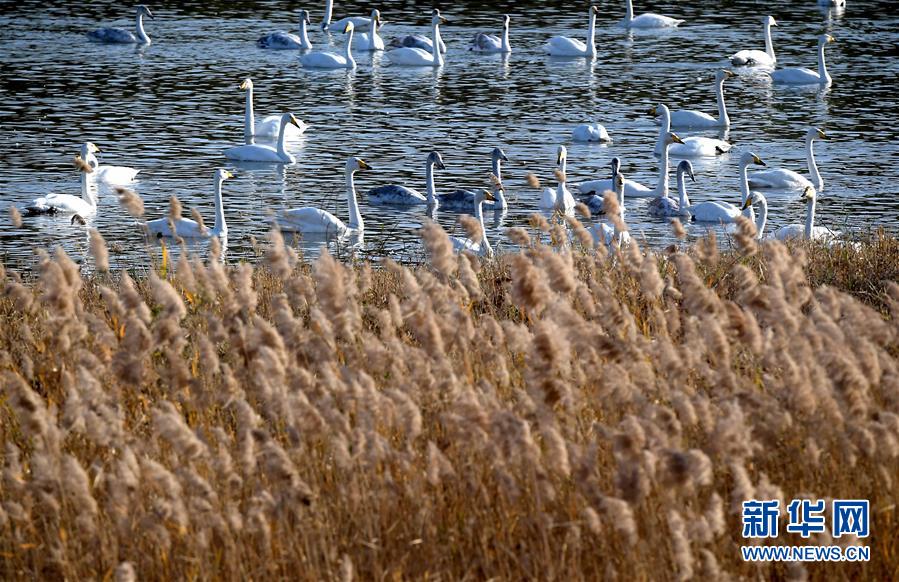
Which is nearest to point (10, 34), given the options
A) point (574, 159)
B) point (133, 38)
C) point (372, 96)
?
point (133, 38)

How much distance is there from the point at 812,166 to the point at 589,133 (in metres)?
3.37

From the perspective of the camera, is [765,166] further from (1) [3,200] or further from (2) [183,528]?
(2) [183,528]

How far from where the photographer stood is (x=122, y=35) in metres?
28.8

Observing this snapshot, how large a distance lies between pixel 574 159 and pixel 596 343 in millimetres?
14764

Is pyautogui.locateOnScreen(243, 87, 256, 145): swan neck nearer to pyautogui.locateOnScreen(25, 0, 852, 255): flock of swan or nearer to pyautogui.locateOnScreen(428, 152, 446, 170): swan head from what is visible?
pyautogui.locateOnScreen(25, 0, 852, 255): flock of swan

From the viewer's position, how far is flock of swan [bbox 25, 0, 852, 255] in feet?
45.7

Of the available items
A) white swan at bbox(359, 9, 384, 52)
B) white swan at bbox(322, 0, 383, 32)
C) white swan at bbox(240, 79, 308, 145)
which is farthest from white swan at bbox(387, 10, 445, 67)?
white swan at bbox(240, 79, 308, 145)

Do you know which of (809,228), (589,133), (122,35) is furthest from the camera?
(122,35)

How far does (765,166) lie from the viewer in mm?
17516

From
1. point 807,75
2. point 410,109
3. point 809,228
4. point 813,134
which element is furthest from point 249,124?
point 809,228

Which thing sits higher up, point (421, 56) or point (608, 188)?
point (421, 56)

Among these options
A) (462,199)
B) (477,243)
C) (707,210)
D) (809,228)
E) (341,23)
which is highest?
(477,243)

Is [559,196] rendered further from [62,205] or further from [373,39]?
[373,39]

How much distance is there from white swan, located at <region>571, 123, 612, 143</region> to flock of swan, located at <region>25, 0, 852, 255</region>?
2 centimetres
